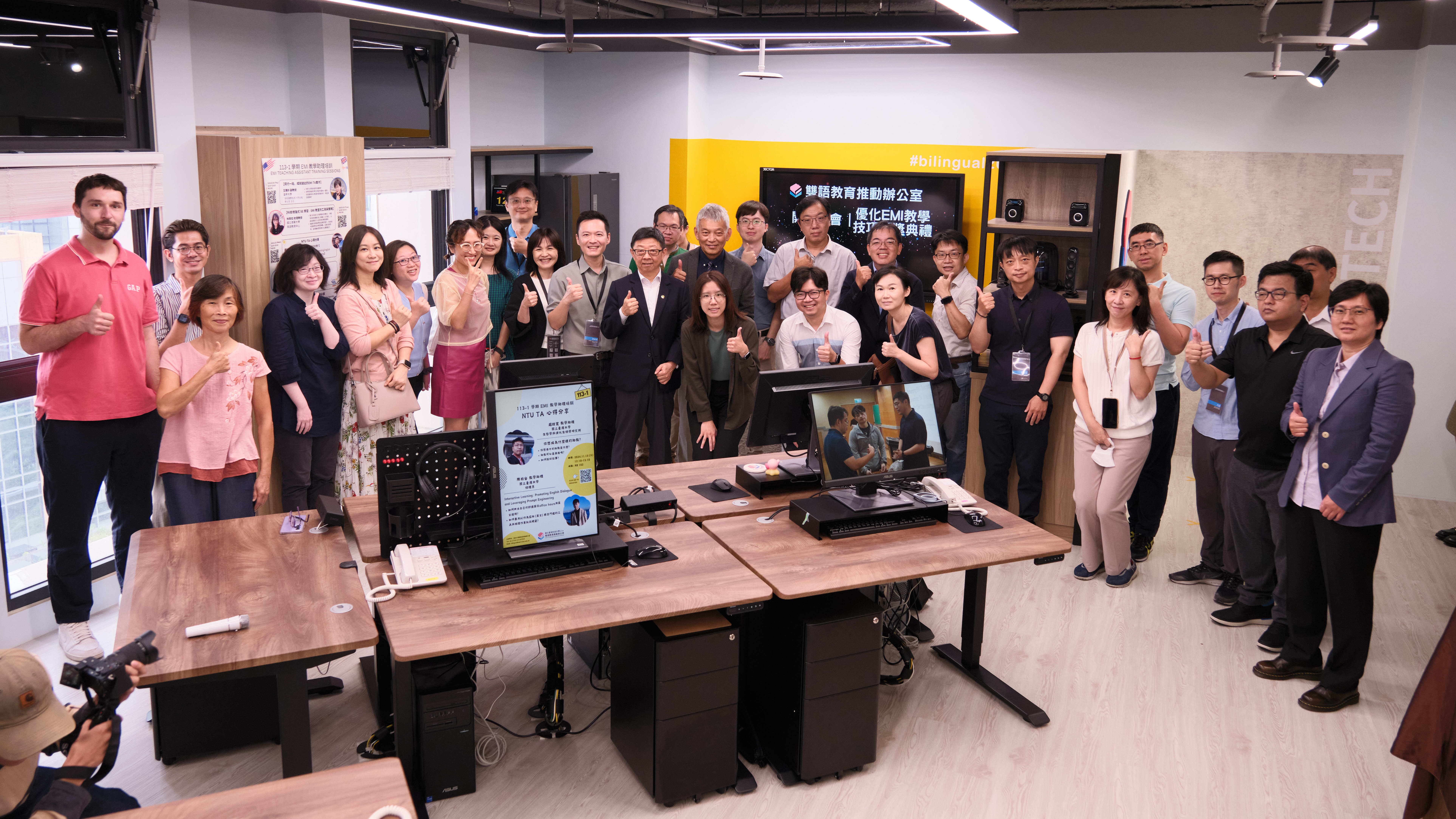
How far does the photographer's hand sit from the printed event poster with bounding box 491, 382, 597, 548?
1335 mm

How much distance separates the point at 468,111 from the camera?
27.1 ft

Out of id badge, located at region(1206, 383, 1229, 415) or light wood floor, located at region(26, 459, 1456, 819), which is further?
id badge, located at region(1206, 383, 1229, 415)

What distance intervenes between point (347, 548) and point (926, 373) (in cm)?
314

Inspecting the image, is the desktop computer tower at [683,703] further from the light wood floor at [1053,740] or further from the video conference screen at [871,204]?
the video conference screen at [871,204]

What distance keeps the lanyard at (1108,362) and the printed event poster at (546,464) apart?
2978 mm

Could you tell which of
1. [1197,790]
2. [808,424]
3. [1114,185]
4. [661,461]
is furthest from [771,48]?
[1197,790]

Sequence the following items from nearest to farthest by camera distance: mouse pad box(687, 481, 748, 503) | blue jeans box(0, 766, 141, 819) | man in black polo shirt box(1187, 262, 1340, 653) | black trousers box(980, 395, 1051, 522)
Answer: blue jeans box(0, 766, 141, 819)
mouse pad box(687, 481, 748, 503)
man in black polo shirt box(1187, 262, 1340, 653)
black trousers box(980, 395, 1051, 522)

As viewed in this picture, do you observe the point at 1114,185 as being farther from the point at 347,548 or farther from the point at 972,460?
the point at 347,548

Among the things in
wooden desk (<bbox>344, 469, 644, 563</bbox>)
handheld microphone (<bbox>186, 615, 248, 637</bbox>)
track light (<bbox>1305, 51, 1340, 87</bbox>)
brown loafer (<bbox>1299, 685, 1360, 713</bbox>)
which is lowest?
brown loafer (<bbox>1299, 685, 1360, 713</bbox>)

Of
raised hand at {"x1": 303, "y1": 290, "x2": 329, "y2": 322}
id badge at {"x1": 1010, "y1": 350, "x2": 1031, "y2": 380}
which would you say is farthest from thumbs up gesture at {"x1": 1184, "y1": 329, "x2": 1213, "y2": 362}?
raised hand at {"x1": 303, "y1": 290, "x2": 329, "y2": 322}

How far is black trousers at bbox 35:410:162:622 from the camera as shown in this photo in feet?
14.1

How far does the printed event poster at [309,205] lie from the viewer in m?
5.23

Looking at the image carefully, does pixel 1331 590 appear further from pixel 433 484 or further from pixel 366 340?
pixel 366 340

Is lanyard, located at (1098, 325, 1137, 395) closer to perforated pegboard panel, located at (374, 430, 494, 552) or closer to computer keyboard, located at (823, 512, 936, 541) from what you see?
computer keyboard, located at (823, 512, 936, 541)
